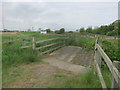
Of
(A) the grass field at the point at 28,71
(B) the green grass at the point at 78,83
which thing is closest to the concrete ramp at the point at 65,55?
(A) the grass field at the point at 28,71

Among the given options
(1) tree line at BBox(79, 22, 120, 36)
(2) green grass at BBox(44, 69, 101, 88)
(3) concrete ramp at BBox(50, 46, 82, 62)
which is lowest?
(2) green grass at BBox(44, 69, 101, 88)

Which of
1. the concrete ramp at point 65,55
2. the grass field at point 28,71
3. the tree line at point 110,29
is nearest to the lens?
the grass field at point 28,71

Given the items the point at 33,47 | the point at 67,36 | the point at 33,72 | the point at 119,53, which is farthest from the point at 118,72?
the point at 67,36

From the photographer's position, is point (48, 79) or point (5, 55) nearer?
point (48, 79)

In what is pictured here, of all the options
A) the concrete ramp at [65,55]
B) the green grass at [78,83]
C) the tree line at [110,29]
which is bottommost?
the green grass at [78,83]

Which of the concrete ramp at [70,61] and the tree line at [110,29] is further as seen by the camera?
the tree line at [110,29]

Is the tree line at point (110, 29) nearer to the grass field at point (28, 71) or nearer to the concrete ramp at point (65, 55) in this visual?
the grass field at point (28, 71)

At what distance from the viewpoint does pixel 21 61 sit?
409cm

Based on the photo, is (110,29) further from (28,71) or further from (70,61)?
(28,71)

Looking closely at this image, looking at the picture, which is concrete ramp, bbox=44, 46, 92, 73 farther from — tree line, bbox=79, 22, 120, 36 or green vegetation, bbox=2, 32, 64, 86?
tree line, bbox=79, 22, 120, 36

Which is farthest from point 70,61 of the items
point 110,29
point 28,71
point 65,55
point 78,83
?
point 110,29

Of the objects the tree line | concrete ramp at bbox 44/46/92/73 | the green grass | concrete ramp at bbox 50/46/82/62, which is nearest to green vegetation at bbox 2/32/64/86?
concrete ramp at bbox 44/46/92/73

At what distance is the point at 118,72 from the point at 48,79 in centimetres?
194

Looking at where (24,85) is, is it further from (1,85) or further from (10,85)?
(1,85)
